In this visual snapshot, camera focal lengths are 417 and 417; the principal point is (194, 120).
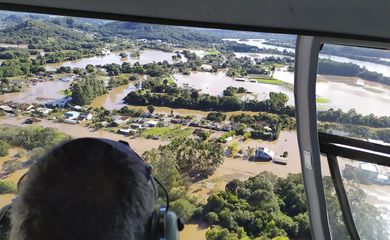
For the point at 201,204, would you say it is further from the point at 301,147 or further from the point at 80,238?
the point at 80,238

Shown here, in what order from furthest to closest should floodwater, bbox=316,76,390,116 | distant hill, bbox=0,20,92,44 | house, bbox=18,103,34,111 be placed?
house, bbox=18,103,34,111
floodwater, bbox=316,76,390,116
distant hill, bbox=0,20,92,44

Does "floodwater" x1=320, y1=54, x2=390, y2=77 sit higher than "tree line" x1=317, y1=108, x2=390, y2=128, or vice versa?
"floodwater" x1=320, y1=54, x2=390, y2=77

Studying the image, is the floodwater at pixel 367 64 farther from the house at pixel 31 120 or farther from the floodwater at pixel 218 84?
the house at pixel 31 120

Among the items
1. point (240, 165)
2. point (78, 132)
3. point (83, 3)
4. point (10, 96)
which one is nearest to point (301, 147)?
point (240, 165)

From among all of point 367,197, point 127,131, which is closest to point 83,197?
point 127,131

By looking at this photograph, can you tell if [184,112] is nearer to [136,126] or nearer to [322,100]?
[136,126]

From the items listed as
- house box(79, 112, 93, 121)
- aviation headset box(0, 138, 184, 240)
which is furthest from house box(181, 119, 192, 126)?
aviation headset box(0, 138, 184, 240)

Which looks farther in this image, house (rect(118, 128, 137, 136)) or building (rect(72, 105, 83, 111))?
building (rect(72, 105, 83, 111))

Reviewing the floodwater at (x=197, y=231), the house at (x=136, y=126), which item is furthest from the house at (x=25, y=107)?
the floodwater at (x=197, y=231)

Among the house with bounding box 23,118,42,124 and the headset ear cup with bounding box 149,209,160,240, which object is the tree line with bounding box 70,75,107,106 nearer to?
the house with bounding box 23,118,42,124
